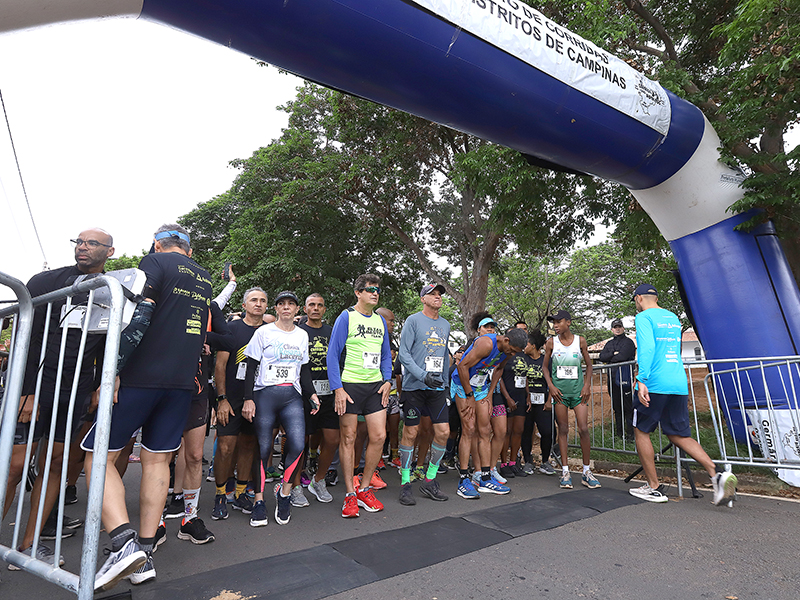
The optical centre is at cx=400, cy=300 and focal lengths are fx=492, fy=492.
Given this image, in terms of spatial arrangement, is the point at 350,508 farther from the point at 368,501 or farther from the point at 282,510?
the point at 282,510

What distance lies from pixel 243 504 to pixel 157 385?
1895mm

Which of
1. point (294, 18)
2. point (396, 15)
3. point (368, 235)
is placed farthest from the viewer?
point (368, 235)

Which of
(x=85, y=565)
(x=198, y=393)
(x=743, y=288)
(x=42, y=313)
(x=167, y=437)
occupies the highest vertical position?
(x=743, y=288)

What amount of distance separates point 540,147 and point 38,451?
5.37 metres

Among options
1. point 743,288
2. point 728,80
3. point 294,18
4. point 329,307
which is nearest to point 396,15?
point 294,18

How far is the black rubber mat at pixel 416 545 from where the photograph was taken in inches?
115

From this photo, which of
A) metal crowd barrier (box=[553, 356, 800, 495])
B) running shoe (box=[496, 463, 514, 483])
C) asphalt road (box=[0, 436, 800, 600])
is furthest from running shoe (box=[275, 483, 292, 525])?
metal crowd barrier (box=[553, 356, 800, 495])

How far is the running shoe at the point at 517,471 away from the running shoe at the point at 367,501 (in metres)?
2.38

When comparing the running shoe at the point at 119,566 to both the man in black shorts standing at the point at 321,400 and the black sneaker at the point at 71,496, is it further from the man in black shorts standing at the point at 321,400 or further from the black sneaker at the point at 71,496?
the black sneaker at the point at 71,496

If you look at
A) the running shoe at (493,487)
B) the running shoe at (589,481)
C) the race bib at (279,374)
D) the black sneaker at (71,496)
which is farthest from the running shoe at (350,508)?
the running shoe at (589,481)

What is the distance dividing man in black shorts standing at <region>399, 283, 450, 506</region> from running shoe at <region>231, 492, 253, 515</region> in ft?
4.54

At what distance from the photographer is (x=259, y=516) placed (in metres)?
3.81

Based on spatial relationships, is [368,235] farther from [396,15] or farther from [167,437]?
[167,437]

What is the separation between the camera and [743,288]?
617 centimetres
